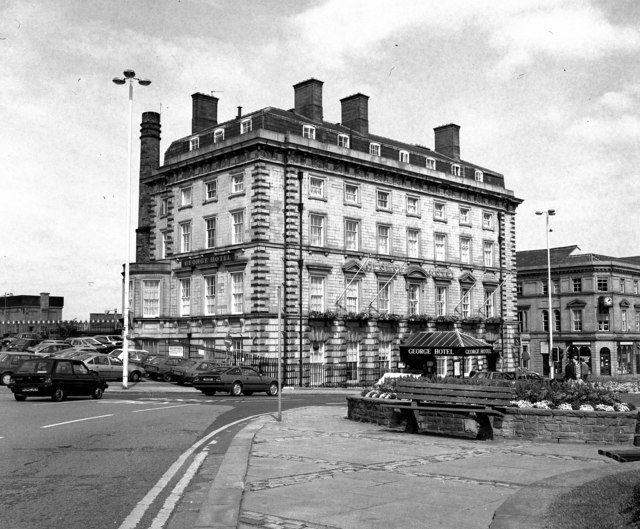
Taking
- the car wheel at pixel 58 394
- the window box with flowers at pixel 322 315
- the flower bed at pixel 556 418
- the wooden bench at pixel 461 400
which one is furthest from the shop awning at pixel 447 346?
the wooden bench at pixel 461 400

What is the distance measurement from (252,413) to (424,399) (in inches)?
314

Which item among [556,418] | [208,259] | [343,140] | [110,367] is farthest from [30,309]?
[556,418]

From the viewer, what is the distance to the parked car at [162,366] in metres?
41.7

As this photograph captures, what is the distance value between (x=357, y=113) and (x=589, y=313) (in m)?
41.1

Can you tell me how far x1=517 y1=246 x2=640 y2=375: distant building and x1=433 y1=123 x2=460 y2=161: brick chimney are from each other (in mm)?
24044

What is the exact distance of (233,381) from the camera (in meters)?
31.9

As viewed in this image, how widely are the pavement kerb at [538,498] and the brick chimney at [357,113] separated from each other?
4753cm

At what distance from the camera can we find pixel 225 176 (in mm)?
48094

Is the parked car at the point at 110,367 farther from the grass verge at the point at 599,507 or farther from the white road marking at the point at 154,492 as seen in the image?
the grass verge at the point at 599,507

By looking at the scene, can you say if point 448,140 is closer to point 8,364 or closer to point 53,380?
point 8,364

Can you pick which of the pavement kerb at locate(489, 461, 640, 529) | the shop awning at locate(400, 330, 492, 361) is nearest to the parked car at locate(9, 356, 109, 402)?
the shop awning at locate(400, 330, 492, 361)

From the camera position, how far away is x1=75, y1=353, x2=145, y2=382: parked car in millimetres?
39312

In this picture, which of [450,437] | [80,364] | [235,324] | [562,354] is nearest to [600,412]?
[450,437]

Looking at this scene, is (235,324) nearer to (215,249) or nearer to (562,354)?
(215,249)
